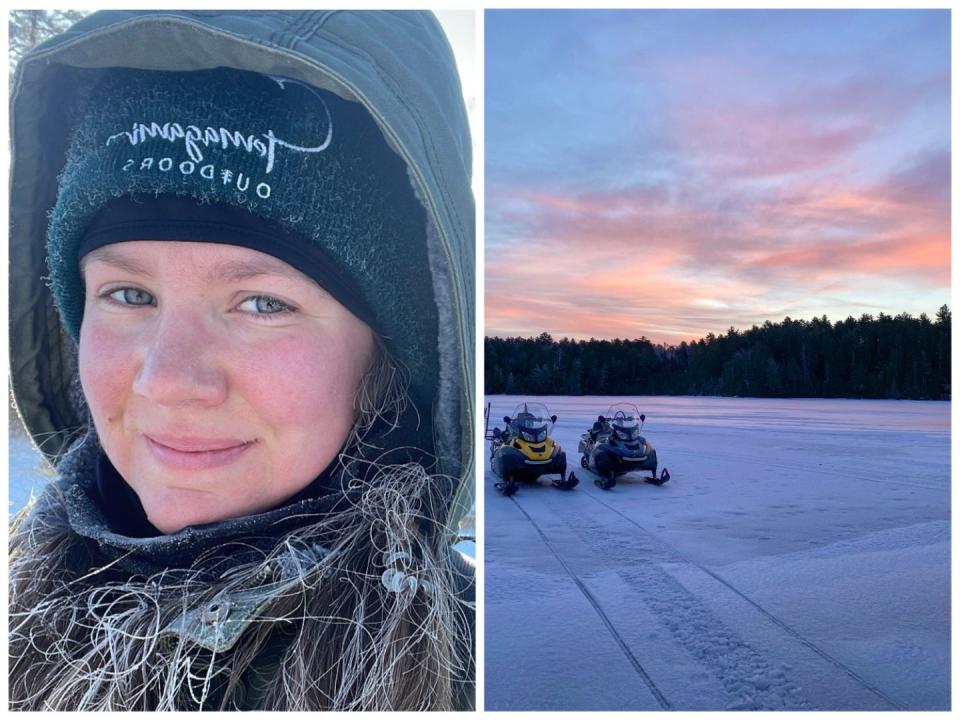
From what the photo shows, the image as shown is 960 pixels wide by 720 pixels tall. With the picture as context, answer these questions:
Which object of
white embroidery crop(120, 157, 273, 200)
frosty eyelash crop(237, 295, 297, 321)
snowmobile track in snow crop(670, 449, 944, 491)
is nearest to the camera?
white embroidery crop(120, 157, 273, 200)

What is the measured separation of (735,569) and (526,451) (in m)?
0.64

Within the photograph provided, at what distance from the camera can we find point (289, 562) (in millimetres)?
1572

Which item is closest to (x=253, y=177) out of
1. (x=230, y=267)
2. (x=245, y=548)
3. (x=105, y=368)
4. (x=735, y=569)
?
(x=230, y=267)

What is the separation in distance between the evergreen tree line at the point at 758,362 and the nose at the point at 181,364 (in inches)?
28.0

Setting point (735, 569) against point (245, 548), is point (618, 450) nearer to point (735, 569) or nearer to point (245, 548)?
point (735, 569)

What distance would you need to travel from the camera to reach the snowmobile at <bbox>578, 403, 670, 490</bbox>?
1.92 metres

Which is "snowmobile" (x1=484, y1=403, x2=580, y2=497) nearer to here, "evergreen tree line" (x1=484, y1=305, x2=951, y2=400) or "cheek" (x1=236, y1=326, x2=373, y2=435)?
"evergreen tree line" (x1=484, y1=305, x2=951, y2=400)

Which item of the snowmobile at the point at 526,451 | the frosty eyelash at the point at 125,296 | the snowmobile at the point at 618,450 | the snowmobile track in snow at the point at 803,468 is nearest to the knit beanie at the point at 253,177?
the frosty eyelash at the point at 125,296

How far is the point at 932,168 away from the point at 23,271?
7.98 ft

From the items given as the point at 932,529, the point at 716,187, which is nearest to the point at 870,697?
the point at 932,529

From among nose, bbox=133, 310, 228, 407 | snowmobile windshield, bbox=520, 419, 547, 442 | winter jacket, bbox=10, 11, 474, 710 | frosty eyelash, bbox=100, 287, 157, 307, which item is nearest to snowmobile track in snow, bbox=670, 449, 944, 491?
snowmobile windshield, bbox=520, 419, 547, 442

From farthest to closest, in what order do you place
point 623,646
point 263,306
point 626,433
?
point 626,433
point 623,646
point 263,306

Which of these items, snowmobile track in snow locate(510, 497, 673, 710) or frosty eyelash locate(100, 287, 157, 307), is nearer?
frosty eyelash locate(100, 287, 157, 307)

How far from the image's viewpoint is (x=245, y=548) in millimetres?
1579
